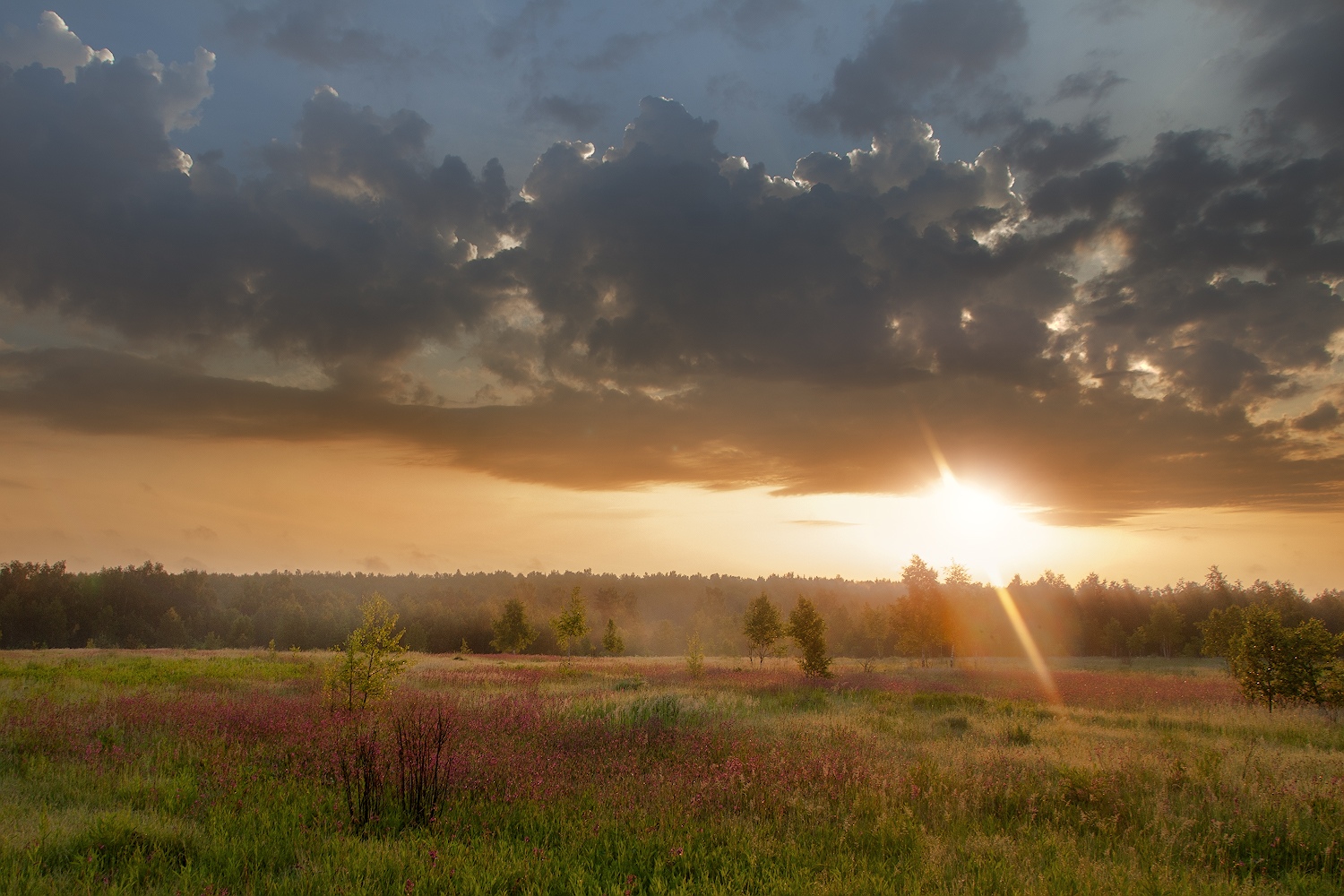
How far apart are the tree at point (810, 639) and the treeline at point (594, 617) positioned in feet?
69.4

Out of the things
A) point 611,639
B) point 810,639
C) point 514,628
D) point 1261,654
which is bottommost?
point 611,639

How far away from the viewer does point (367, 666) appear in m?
12.9

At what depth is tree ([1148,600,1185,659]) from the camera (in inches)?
3199

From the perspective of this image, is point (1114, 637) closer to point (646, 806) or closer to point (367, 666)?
point (367, 666)

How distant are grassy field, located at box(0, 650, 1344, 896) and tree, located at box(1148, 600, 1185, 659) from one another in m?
86.9

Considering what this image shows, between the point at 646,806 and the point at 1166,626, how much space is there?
4024 inches

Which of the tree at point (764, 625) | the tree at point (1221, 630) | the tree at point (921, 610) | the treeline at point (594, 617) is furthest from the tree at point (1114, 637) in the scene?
the tree at point (764, 625)

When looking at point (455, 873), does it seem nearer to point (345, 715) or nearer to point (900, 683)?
point (345, 715)

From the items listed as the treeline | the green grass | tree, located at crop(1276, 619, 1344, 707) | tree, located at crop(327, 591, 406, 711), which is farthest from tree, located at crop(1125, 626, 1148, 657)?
tree, located at crop(327, 591, 406, 711)

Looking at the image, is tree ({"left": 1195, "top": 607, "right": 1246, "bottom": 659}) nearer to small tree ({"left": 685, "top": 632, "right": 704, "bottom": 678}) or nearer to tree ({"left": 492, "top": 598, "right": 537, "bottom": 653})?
small tree ({"left": 685, "top": 632, "right": 704, "bottom": 678})

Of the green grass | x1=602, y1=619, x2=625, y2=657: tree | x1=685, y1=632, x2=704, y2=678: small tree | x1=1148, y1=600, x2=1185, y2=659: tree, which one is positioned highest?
the green grass

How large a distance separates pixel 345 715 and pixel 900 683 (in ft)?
69.6

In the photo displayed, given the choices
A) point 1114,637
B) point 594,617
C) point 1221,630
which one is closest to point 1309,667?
point 1221,630

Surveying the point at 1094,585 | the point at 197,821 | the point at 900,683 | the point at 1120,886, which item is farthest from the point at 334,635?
the point at 1094,585
